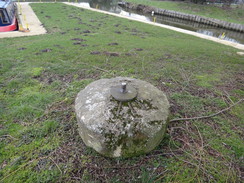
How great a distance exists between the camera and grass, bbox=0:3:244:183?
2.60 m

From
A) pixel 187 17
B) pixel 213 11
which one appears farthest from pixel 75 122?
pixel 213 11

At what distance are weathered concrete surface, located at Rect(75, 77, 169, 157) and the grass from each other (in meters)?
0.29

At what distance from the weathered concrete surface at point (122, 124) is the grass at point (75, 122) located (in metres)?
0.29

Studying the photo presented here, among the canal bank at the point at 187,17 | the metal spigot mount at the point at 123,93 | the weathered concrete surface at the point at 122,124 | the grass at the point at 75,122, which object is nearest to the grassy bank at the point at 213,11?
the canal bank at the point at 187,17

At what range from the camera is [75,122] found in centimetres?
355

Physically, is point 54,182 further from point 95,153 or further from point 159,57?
point 159,57

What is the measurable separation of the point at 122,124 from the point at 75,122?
1.43 metres

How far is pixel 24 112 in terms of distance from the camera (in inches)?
150

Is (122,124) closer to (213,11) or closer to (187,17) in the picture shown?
(187,17)

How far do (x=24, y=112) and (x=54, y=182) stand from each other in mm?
2132

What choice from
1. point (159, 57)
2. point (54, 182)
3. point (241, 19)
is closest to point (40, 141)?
point (54, 182)

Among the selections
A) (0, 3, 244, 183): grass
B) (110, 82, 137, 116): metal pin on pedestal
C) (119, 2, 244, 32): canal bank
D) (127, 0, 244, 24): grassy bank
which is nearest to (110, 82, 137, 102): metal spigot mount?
(110, 82, 137, 116): metal pin on pedestal

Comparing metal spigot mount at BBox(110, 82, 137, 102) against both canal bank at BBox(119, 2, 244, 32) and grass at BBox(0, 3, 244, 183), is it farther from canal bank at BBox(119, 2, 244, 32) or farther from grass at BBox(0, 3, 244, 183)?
canal bank at BBox(119, 2, 244, 32)

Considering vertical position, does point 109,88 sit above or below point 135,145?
above
